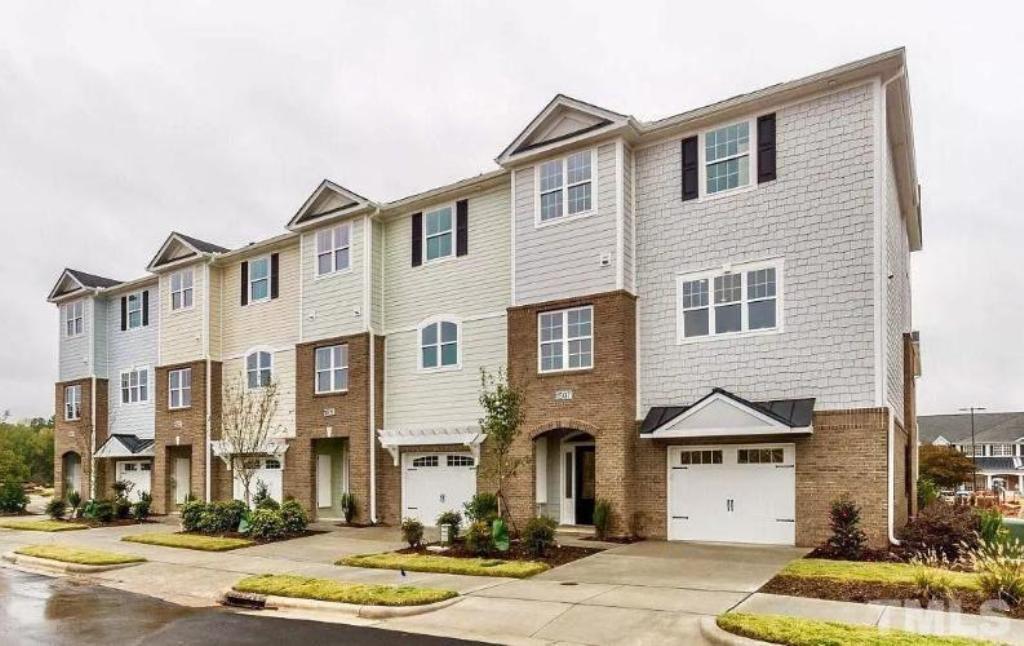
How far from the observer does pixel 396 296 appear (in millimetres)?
25500

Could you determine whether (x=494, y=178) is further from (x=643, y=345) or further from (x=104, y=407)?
(x=104, y=407)

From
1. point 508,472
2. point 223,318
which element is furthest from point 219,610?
point 223,318

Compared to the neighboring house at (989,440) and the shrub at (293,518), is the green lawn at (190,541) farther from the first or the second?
the neighboring house at (989,440)

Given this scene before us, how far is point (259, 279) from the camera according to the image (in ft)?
97.7

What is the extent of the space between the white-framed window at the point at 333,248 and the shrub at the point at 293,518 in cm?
779

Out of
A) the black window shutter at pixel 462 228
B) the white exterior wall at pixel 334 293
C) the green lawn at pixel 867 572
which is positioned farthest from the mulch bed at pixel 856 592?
the white exterior wall at pixel 334 293

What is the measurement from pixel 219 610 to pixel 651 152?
1411cm

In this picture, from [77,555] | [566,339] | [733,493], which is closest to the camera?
[733,493]

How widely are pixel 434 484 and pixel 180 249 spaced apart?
15.9 meters

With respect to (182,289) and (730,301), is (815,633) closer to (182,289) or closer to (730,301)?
(730,301)

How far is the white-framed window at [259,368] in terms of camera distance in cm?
2881

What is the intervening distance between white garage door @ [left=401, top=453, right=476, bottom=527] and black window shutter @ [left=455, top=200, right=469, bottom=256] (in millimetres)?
6090

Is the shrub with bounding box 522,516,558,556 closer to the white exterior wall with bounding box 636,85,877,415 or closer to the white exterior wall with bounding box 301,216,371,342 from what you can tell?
the white exterior wall with bounding box 636,85,877,415

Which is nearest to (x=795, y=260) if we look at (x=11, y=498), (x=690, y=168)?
(x=690, y=168)
